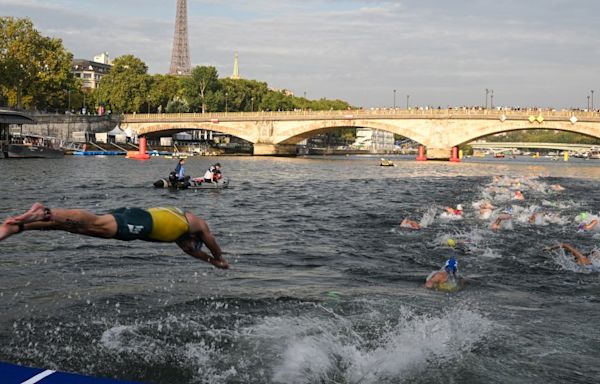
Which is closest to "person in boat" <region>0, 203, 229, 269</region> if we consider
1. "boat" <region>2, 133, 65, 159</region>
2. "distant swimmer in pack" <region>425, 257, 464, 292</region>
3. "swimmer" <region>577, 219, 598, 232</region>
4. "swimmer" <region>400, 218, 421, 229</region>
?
"distant swimmer in pack" <region>425, 257, 464, 292</region>

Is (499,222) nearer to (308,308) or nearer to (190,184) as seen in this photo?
(308,308)

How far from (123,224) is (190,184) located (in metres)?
28.7

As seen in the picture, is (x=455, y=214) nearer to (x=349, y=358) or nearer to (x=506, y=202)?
(x=506, y=202)

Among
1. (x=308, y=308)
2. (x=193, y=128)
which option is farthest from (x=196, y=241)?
(x=193, y=128)

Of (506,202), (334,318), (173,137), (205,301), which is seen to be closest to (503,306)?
(334,318)

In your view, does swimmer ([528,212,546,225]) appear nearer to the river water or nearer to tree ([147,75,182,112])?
the river water

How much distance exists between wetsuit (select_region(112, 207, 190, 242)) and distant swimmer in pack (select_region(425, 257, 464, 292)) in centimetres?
651

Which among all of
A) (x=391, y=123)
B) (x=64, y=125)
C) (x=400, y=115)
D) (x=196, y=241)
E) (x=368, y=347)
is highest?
(x=400, y=115)

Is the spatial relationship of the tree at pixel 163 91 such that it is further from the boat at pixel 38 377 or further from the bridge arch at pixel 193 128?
the boat at pixel 38 377

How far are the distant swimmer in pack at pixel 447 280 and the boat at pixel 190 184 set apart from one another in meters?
23.6

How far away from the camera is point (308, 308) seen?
10328 millimetres

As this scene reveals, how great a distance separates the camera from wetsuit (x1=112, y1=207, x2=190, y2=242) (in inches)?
254

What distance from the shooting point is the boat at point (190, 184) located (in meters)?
34.2

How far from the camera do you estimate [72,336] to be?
8750 mm
